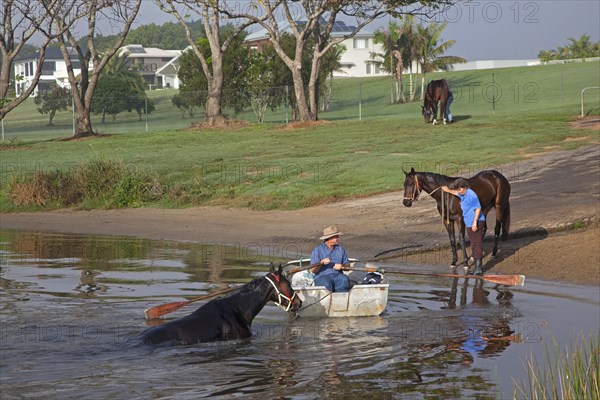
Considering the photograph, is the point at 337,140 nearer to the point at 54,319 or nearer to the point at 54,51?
the point at 54,319

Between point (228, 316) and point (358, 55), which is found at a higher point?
point (358, 55)

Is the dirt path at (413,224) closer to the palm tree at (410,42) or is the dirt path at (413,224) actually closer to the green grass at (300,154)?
the green grass at (300,154)

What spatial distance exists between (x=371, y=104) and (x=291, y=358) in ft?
211

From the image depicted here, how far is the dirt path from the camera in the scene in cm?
1906

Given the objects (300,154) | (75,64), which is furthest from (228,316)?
(75,64)

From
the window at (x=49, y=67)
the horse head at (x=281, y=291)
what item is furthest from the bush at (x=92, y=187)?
the window at (x=49, y=67)

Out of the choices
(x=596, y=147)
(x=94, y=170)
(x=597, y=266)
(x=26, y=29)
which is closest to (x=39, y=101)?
(x=26, y=29)

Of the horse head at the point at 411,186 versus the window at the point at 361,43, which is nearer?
the horse head at the point at 411,186

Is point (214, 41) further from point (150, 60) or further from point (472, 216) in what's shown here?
point (150, 60)

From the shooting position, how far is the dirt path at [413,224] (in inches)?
750

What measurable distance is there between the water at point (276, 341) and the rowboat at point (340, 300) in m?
0.14

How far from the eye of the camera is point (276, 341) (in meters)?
13.3

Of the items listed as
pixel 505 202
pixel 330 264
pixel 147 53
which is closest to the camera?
pixel 330 264

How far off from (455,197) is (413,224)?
4332mm
